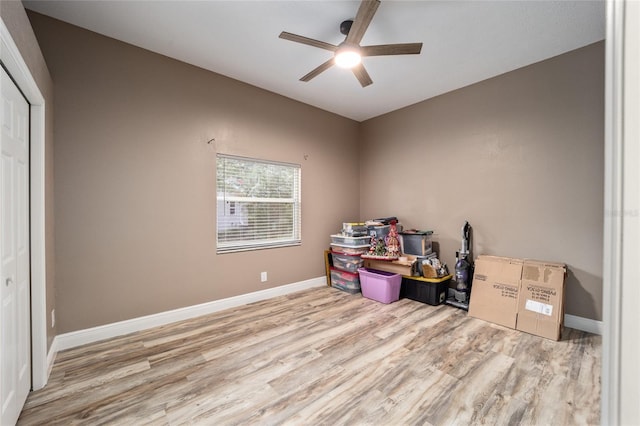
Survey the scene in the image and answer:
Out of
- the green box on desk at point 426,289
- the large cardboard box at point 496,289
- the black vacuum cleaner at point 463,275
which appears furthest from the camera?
the green box on desk at point 426,289

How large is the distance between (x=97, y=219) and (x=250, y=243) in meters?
1.58

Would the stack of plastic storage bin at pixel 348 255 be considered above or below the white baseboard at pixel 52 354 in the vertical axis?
above

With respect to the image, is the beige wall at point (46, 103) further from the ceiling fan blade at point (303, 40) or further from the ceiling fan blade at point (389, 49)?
the ceiling fan blade at point (389, 49)

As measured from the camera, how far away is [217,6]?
7.03 ft

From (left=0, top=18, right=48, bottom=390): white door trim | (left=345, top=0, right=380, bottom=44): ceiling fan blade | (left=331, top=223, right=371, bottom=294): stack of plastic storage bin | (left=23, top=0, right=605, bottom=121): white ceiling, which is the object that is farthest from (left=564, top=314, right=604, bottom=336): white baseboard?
(left=0, top=18, right=48, bottom=390): white door trim

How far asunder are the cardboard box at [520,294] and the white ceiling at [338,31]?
2179 millimetres

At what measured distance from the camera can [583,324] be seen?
105 inches

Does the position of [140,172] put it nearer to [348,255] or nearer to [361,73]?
[361,73]

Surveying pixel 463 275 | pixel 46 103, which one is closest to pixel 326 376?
pixel 463 275

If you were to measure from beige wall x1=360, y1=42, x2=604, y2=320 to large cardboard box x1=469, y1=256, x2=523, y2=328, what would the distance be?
0.29 m

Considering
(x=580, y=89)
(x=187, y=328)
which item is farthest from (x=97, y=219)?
(x=580, y=89)

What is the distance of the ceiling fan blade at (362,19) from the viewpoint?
1770 millimetres

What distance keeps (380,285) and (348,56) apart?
2.61m

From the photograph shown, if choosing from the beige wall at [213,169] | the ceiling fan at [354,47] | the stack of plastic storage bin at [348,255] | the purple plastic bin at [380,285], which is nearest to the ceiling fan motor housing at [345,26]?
the ceiling fan at [354,47]
